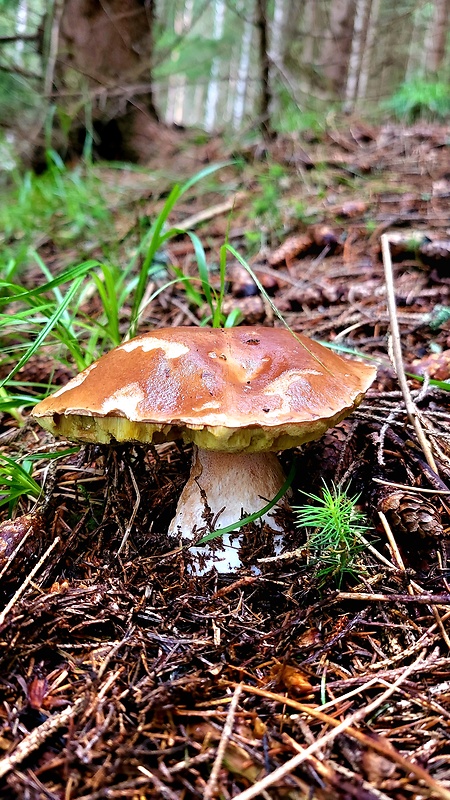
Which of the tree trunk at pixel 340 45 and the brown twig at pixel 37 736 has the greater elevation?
the tree trunk at pixel 340 45

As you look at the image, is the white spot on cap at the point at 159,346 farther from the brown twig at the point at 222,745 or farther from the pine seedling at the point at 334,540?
the brown twig at the point at 222,745

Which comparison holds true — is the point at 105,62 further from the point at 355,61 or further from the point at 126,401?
the point at 126,401

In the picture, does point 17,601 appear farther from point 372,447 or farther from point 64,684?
point 372,447

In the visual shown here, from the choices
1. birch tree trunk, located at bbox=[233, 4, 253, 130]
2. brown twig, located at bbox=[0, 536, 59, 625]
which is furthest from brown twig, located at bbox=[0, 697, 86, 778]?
birch tree trunk, located at bbox=[233, 4, 253, 130]

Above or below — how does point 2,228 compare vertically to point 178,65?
below

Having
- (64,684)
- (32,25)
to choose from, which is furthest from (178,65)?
(64,684)

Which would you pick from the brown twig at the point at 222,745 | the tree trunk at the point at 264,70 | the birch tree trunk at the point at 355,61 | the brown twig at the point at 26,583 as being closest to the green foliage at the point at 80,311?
the brown twig at the point at 26,583

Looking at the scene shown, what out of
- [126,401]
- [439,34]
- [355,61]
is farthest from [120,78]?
[439,34]
